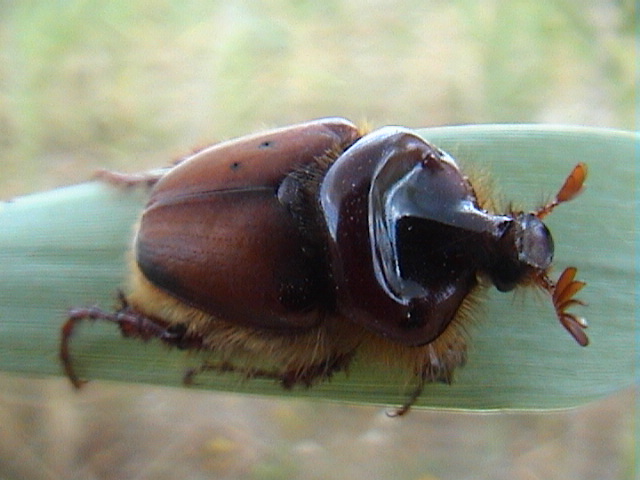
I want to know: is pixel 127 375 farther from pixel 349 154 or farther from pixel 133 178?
pixel 349 154

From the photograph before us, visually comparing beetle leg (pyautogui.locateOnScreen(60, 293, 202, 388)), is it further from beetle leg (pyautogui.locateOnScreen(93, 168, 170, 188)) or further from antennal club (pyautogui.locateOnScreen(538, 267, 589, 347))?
antennal club (pyautogui.locateOnScreen(538, 267, 589, 347))

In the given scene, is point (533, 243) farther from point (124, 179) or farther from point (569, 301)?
point (124, 179)

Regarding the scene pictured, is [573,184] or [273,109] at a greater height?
[573,184]

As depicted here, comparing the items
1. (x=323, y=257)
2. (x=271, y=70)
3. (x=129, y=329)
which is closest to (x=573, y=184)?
(x=323, y=257)

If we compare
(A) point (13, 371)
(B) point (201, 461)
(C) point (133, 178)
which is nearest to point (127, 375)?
(A) point (13, 371)

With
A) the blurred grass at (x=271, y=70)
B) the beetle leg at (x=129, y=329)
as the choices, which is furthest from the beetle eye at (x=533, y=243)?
the blurred grass at (x=271, y=70)

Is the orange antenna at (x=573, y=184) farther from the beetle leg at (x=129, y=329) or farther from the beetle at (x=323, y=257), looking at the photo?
the beetle leg at (x=129, y=329)
